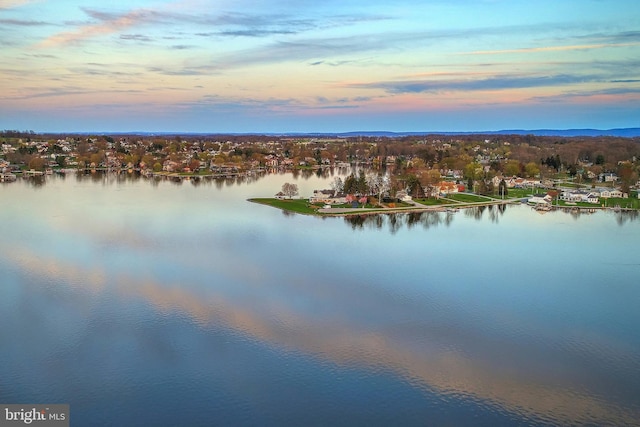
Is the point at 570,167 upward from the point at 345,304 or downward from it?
upward

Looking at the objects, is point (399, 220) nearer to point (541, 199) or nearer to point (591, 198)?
point (541, 199)

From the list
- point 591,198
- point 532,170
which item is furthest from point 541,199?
point 532,170

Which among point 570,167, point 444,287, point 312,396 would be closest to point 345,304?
point 444,287

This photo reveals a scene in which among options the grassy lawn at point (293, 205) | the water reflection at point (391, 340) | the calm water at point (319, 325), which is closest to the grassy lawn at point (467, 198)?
the grassy lawn at point (293, 205)

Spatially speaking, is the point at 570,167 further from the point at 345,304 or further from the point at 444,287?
the point at 345,304

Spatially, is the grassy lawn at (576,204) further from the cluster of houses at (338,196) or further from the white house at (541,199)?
the cluster of houses at (338,196)
